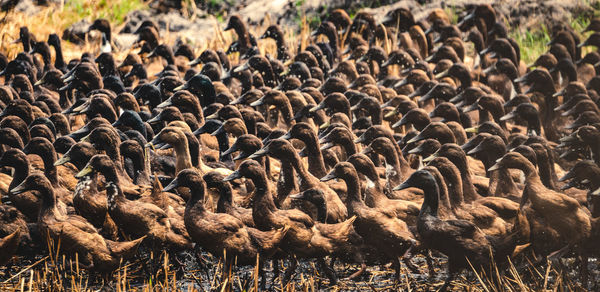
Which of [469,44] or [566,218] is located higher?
[566,218]

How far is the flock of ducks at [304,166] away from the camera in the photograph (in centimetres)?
625

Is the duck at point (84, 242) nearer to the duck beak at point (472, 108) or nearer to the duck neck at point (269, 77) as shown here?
the duck beak at point (472, 108)

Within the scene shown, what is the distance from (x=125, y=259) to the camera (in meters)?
6.46

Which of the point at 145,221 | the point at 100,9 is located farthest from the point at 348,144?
the point at 100,9

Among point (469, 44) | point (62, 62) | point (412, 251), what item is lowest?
point (469, 44)

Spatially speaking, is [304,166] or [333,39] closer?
[304,166]

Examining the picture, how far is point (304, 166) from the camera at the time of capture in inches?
282

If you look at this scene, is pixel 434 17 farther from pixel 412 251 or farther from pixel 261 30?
pixel 412 251

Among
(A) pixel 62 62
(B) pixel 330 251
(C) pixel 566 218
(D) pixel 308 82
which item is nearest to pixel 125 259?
(B) pixel 330 251

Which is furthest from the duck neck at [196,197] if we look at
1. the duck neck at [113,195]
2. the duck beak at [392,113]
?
the duck beak at [392,113]

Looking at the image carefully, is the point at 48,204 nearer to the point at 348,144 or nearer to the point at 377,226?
the point at 377,226

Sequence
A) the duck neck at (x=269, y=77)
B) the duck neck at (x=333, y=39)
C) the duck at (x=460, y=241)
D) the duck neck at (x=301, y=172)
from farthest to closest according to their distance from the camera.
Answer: the duck neck at (x=333, y=39) → the duck neck at (x=269, y=77) → the duck neck at (x=301, y=172) → the duck at (x=460, y=241)

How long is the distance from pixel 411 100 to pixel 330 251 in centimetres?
411

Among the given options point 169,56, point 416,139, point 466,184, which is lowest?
point 169,56
